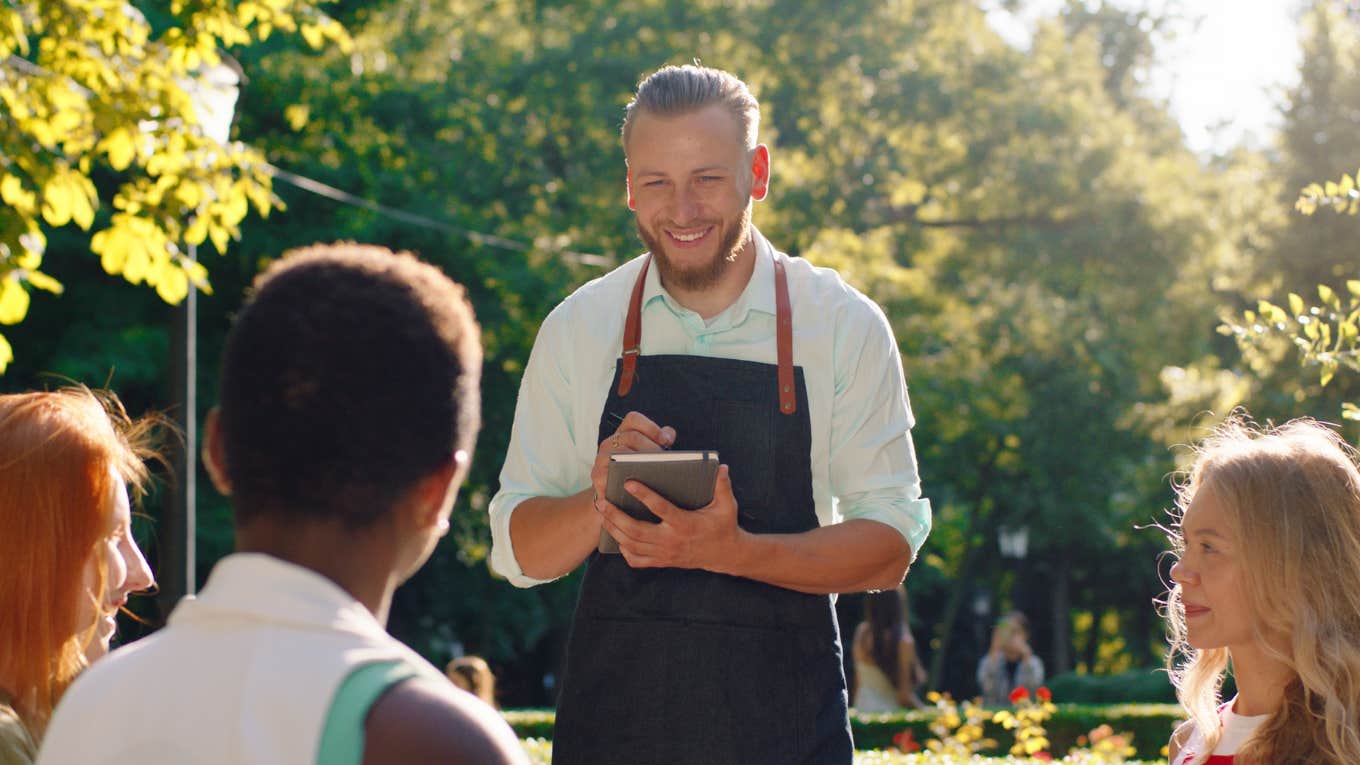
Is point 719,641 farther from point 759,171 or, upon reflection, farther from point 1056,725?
point 1056,725

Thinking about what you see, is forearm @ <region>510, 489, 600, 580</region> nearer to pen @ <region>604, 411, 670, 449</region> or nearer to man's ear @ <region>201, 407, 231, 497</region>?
pen @ <region>604, 411, 670, 449</region>

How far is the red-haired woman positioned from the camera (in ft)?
9.82

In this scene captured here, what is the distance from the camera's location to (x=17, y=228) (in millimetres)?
6512

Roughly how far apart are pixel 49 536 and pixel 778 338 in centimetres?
149

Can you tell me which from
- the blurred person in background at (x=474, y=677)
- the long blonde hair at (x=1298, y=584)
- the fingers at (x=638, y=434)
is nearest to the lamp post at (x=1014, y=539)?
the blurred person in background at (x=474, y=677)

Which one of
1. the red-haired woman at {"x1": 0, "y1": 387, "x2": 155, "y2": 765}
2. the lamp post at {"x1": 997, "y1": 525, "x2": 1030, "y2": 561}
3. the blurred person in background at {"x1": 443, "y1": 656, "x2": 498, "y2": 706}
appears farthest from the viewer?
the lamp post at {"x1": 997, "y1": 525, "x2": 1030, "y2": 561}

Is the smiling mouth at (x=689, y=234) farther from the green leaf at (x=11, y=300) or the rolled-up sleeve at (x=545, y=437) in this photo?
the green leaf at (x=11, y=300)

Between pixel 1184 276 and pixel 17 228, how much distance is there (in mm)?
19577

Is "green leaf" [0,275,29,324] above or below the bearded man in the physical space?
above

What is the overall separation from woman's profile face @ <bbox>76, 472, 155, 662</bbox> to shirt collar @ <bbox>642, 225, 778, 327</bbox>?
117 cm

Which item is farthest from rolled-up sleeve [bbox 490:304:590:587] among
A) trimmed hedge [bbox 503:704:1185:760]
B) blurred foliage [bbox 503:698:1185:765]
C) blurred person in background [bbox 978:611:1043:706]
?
blurred person in background [bbox 978:611:1043:706]

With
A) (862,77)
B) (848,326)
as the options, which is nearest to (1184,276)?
(862,77)

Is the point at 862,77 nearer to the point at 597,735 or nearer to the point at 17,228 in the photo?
the point at 17,228

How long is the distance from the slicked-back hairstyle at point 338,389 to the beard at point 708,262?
1.85 meters
